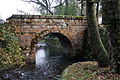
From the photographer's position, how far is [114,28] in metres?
5.09

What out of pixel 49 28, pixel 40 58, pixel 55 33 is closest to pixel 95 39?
pixel 49 28

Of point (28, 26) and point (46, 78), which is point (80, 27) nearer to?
point (28, 26)

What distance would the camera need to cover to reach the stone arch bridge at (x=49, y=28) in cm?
1030

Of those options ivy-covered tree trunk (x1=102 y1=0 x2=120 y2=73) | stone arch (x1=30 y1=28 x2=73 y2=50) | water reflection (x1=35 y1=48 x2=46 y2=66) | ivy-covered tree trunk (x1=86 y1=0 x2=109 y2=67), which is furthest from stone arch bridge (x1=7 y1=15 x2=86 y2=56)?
ivy-covered tree trunk (x1=102 y1=0 x2=120 y2=73)

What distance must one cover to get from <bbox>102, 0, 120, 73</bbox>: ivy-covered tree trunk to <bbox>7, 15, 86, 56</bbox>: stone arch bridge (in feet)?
19.9

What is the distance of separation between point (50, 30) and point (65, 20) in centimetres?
123

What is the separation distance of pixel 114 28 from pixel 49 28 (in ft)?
20.8

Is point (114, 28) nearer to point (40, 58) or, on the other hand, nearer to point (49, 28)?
point (49, 28)

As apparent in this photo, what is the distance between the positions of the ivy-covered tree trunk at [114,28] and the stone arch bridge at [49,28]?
6054 millimetres

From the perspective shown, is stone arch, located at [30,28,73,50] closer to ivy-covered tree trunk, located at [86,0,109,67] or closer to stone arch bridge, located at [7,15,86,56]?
stone arch bridge, located at [7,15,86,56]

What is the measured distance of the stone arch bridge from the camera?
1030 cm

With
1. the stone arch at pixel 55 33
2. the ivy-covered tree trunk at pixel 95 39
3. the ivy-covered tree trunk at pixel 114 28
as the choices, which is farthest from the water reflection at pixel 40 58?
the ivy-covered tree trunk at pixel 114 28

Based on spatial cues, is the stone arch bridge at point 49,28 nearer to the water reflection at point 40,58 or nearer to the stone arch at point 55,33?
the stone arch at point 55,33

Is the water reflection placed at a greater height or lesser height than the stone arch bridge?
lesser
